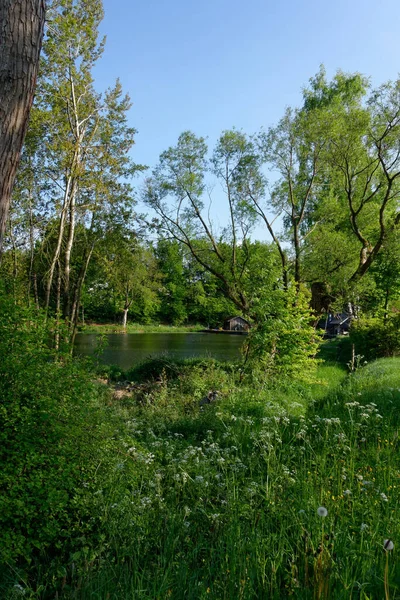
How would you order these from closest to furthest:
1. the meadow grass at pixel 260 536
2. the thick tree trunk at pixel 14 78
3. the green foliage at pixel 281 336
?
the meadow grass at pixel 260 536 → the thick tree trunk at pixel 14 78 → the green foliage at pixel 281 336

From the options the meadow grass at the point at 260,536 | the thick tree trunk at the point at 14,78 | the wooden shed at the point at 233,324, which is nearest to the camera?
the meadow grass at the point at 260,536

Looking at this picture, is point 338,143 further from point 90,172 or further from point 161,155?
point 90,172

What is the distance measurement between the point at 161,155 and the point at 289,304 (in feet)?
40.8

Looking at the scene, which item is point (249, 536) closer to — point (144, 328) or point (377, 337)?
point (377, 337)

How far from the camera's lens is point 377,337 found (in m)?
17.6

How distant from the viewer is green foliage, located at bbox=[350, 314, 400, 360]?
16.9m

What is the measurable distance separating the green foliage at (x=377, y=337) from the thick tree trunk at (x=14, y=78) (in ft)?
53.3

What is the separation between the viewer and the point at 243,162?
70.6ft

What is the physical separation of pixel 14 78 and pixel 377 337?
17073mm

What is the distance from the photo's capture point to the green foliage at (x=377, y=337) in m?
16.9

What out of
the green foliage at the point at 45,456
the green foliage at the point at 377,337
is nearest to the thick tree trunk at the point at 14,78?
the green foliage at the point at 45,456

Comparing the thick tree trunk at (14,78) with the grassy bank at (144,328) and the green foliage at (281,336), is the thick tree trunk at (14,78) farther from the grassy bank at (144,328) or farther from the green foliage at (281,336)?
the grassy bank at (144,328)

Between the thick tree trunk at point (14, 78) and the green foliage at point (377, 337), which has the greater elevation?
the thick tree trunk at point (14, 78)

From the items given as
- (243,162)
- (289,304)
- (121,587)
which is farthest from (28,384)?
(243,162)
